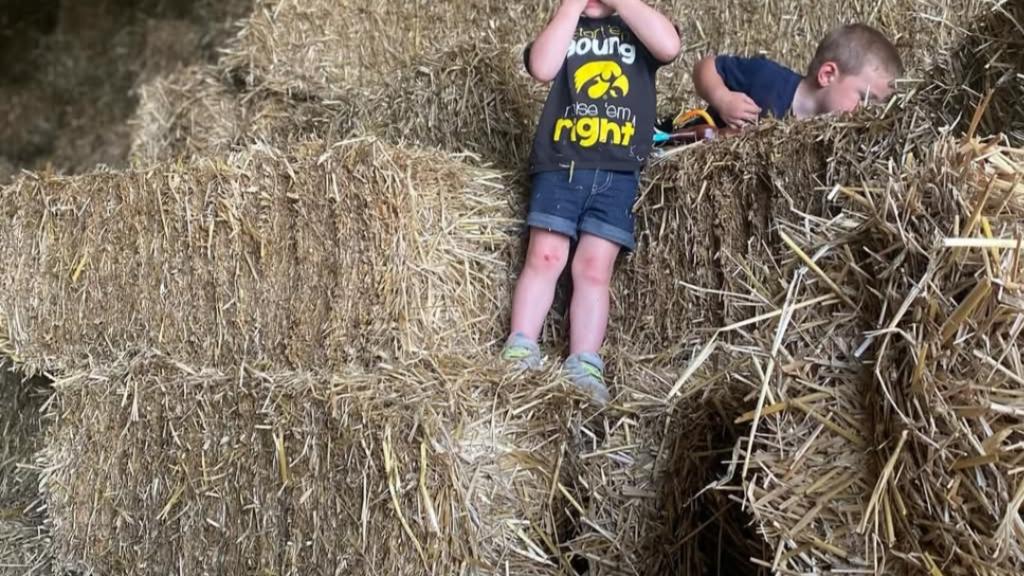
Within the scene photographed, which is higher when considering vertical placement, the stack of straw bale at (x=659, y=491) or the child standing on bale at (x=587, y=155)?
the child standing on bale at (x=587, y=155)

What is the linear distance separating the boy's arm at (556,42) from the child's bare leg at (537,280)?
40 cm

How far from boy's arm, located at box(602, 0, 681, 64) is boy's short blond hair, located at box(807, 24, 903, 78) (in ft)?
1.58

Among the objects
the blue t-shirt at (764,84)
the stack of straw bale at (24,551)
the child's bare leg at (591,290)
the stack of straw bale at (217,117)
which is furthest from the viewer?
the stack of straw bale at (217,117)

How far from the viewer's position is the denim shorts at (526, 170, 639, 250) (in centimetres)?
229

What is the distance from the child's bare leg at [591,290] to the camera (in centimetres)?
229

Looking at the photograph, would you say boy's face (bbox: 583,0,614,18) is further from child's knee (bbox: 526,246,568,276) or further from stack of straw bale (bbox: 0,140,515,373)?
child's knee (bbox: 526,246,568,276)

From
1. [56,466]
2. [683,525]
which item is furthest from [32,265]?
[683,525]

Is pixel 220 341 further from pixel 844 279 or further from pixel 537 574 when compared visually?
pixel 844 279

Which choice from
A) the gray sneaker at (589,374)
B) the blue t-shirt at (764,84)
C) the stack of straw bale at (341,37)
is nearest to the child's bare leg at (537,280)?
the gray sneaker at (589,374)

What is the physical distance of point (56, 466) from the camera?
2.45 metres

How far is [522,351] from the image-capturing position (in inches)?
87.3

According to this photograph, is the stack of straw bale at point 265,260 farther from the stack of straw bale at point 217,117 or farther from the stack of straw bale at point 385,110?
the stack of straw bale at point 217,117

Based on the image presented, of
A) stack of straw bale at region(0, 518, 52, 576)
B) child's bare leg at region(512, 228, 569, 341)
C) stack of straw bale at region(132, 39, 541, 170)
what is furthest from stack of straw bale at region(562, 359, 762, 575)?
stack of straw bale at region(0, 518, 52, 576)

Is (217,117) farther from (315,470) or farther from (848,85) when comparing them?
(848,85)
